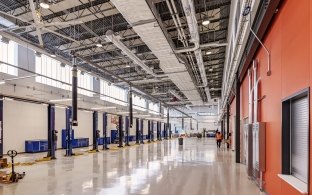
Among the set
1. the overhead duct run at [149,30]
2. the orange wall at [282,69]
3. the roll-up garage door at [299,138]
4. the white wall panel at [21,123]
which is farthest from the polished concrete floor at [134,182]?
the white wall panel at [21,123]

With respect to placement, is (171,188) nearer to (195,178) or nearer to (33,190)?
(195,178)

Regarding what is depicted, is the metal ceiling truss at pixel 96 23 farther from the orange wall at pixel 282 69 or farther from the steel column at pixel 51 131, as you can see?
the orange wall at pixel 282 69

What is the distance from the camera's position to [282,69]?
498 centimetres

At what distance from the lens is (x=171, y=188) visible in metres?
7.03

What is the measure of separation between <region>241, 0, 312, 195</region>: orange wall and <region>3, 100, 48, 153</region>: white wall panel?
613 inches

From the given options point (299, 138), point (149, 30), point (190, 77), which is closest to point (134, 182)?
point (149, 30)

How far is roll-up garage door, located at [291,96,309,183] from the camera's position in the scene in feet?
13.2

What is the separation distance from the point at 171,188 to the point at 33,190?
364cm

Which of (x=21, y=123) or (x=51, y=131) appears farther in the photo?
(x=21, y=123)

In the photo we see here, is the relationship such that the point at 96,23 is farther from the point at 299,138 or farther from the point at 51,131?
the point at 299,138

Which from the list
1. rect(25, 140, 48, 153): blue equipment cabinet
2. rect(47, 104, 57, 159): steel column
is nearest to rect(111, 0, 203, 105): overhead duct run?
rect(47, 104, 57, 159): steel column

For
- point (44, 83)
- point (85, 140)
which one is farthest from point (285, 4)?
point (85, 140)

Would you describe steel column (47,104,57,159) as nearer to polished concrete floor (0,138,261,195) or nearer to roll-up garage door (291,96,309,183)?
polished concrete floor (0,138,261,195)

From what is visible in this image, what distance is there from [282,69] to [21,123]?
57.3ft
